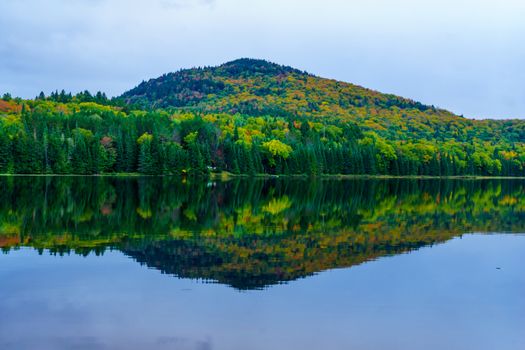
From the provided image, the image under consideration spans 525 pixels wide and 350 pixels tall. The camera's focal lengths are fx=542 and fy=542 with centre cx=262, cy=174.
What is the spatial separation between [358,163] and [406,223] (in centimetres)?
10846

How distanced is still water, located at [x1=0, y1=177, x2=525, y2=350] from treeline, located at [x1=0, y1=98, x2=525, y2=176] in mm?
72241

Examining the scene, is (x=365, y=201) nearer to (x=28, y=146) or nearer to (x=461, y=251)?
(x=461, y=251)

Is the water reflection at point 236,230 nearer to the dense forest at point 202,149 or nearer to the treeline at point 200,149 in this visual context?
the treeline at point 200,149

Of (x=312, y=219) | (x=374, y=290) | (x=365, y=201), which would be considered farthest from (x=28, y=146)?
(x=374, y=290)

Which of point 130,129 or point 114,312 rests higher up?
point 130,129

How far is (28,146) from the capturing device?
10012 cm

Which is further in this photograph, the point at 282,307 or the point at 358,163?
the point at 358,163

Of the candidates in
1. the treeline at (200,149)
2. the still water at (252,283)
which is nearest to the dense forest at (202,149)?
the treeline at (200,149)

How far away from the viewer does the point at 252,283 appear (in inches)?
733

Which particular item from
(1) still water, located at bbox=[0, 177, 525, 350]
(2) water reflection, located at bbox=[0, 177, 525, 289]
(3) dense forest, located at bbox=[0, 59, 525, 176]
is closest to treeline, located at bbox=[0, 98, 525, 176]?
(3) dense forest, located at bbox=[0, 59, 525, 176]

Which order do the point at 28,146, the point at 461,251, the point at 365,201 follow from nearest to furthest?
the point at 461,251 → the point at 365,201 → the point at 28,146

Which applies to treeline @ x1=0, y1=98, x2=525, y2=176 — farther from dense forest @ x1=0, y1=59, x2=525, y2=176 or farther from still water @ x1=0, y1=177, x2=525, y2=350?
still water @ x1=0, y1=177, x2=525, y2=350

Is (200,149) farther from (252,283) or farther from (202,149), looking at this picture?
(252,283)

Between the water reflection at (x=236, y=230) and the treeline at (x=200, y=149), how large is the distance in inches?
2326
